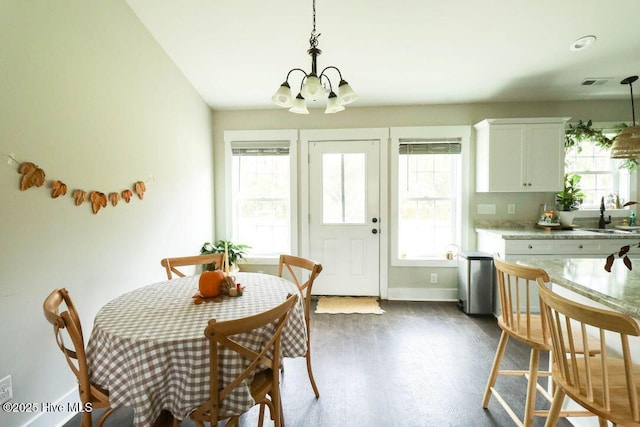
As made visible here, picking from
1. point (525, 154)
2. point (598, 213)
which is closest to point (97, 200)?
point (525, 154)

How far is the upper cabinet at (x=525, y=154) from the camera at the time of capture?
3.15m

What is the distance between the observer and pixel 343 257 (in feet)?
12.0

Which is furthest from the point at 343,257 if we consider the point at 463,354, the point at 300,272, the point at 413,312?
the point at 463,354

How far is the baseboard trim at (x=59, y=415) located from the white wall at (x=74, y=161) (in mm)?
32

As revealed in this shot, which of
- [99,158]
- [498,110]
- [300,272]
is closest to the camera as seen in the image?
[99,158]

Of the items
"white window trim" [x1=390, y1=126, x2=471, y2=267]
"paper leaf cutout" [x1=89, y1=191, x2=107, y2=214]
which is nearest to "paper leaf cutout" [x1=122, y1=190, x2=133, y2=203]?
"paper leaf cutout" [x1=89, y1=191, x2=107, y2=214]

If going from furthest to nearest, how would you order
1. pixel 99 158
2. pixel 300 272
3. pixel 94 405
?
pixel 300 272 → pixel 99 158 → pixel 94 405

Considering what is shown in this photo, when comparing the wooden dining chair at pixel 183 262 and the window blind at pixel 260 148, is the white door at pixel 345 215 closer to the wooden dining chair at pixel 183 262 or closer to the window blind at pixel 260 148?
the window blind at pixel 260 148

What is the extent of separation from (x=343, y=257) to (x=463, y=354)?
5.41 feet

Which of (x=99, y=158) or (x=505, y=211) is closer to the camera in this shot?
(x=99, y=158)

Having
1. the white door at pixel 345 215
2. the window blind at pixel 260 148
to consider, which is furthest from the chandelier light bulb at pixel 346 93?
the window blind at pixel 260 148

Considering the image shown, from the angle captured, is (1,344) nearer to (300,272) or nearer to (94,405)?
(94,405)

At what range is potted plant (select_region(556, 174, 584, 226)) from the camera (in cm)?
328

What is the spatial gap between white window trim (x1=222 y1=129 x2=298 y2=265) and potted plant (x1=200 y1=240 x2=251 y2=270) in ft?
0.76
